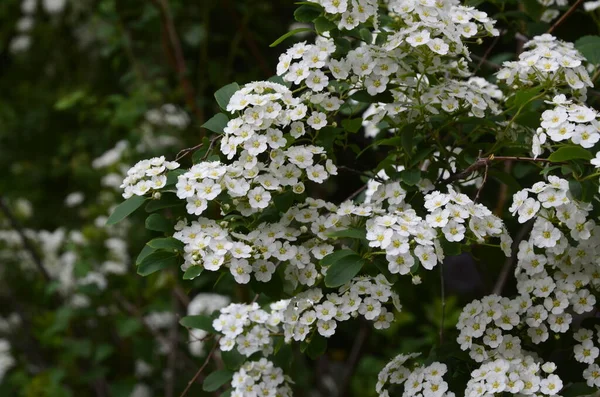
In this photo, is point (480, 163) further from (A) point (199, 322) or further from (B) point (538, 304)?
(A) point (199, 322)

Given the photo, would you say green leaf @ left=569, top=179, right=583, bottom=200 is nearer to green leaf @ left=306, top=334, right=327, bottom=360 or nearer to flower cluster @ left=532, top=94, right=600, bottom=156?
flower cluster @ left=532, top=94, right=600, bottom=156

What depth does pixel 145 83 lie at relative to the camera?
3.29 meters

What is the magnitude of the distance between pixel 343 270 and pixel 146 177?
403mm

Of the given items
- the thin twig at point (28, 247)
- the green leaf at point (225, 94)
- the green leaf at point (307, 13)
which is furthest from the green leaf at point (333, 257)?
the thin twig at point (28, 247)

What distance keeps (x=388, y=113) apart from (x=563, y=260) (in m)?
0.42

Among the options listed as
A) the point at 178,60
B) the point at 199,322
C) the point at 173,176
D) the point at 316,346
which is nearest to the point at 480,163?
the point at 316,346

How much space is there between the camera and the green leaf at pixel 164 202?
1.38m

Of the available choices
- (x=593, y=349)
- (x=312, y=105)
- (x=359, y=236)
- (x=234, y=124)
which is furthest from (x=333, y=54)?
(x=593, y=349)

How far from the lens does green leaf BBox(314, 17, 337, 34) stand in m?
1.47

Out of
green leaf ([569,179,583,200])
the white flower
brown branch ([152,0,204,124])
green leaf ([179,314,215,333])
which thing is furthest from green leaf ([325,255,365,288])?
brown branch ([152,0,204,124])

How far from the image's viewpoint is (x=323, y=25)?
1.48 m

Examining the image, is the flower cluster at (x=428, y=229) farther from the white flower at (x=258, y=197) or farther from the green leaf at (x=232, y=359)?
the green leaf at (x=232, y=359)

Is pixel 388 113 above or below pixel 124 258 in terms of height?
above

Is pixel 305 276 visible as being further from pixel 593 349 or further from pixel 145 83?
pixel 145 83
